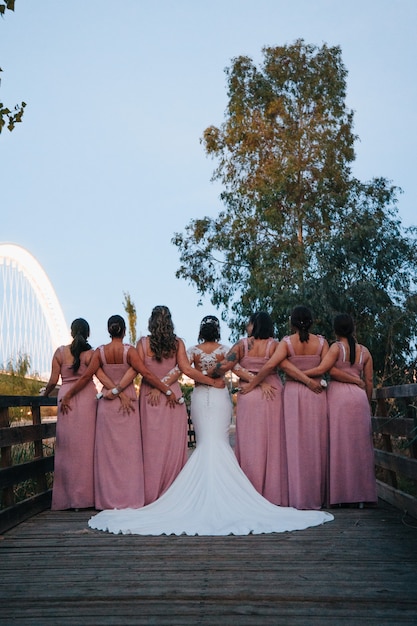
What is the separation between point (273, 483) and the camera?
25.0 ft

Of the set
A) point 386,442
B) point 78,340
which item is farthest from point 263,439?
point 78,340

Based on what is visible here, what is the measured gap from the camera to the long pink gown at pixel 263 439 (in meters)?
7.63

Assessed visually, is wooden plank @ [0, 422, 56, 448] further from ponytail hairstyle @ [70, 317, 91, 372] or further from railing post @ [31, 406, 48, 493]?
ponytail hairstyle @ [70, 317, 91, 372]

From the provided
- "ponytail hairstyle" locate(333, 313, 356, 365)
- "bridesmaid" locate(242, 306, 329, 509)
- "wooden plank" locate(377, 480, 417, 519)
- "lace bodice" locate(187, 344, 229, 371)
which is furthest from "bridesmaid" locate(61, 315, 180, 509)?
"wooden plank" locate(377, 480, 417, 519)

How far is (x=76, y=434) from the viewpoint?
784cm

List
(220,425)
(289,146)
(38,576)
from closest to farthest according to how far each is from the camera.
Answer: (38,576) < (220,425) < (289,146)

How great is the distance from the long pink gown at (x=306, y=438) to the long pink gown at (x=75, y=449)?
1.89 meters

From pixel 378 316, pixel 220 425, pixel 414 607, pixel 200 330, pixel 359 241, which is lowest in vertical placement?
pixel 414 607

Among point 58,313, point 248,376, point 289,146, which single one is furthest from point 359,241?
point 58,313

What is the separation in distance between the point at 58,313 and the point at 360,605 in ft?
129

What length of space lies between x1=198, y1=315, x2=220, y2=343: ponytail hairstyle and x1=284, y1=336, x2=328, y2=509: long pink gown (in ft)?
2.16

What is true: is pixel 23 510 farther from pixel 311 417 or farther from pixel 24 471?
pixel 311 417

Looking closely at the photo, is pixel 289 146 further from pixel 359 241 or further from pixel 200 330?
pixel 200 330

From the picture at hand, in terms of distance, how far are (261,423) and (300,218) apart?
2023 centimetres
